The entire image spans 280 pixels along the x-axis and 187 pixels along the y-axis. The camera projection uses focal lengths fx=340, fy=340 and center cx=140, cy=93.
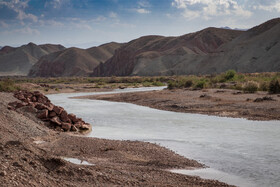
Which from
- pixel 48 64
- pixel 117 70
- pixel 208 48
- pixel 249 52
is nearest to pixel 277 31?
pixel 249 52

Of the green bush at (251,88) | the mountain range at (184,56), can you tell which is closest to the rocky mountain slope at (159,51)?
the mountain range at (184,56)

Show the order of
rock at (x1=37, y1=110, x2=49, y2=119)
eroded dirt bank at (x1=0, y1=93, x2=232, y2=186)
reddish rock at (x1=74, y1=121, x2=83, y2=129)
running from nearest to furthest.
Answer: eroded dirt bank at (x1=0, y1=93, x2=232, y2=186)
reddish rock at (x1=74, y1=121, x2=83, y2=129)
rock at (x1=37, y1=110, x2=49, y2=119)

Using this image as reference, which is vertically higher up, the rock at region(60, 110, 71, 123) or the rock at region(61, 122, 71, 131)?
the rock at region(60, 110, 71, 123)

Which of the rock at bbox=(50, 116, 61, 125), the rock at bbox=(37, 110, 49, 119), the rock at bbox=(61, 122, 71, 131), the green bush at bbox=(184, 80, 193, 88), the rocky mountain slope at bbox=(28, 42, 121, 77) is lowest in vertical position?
the rock at bbox=(61, 122, 71, 131)

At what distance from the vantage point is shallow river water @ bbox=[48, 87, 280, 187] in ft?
26.5

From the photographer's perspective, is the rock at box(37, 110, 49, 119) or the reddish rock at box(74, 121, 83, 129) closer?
the reddish rock at box(74, 121, 83, 129)

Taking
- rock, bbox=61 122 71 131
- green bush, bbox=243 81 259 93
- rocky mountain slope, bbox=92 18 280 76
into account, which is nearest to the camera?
rock, bbox=61 122 71 131

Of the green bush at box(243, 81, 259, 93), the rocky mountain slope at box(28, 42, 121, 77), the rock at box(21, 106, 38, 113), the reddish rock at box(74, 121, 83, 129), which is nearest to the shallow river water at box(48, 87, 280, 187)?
the reddish rock at box(74, 121, 83, 129)

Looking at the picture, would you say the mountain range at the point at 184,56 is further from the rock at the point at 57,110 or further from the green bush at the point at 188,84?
the rock at the point at 57,110

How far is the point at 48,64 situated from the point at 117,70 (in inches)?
2227

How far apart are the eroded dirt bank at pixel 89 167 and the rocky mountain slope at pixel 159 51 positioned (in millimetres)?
98664

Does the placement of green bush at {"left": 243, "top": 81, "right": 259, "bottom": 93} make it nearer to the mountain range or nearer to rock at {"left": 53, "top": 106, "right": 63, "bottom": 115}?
rock at {"left": 53, "top": 106, "right": 63, "bottom": 115}

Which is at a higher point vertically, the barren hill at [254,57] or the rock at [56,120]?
the barren hill at [254,57]

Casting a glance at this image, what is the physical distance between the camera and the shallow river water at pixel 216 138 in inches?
318
